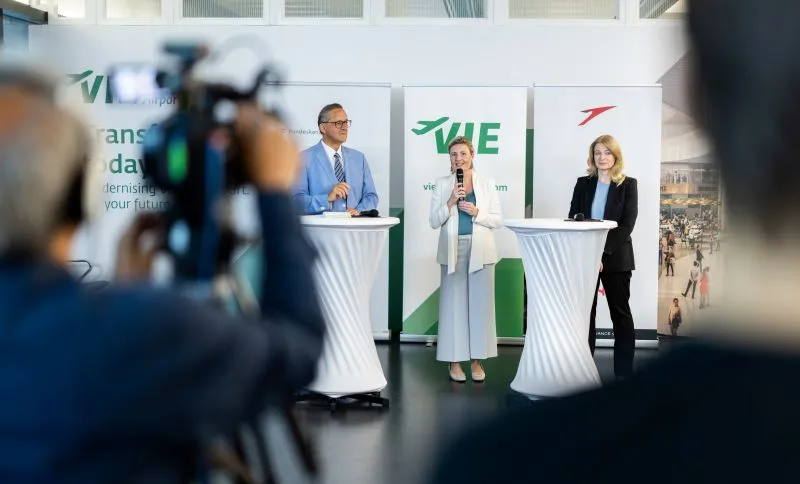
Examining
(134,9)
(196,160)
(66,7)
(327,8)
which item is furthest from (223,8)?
(196,160)

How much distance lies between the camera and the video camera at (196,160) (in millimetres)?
912

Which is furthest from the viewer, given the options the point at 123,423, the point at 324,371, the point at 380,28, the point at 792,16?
the point at 380,28

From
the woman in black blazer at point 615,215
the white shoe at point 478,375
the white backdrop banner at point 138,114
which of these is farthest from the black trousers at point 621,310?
the white backdrop banner at point 138,114

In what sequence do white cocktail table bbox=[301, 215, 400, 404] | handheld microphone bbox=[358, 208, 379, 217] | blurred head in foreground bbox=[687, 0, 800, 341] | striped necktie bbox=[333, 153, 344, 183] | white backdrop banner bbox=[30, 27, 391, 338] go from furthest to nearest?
white backdrop banner bbox=[30, 27, 391, 338], striped necktie bbox=[333, 153, 344, 183], handheld microphone bbox=[358, 208, 379, 217], white cocktail table bbox=[301, 215, 400, 404], blurred head in foreground bbox=[687, 0, 800, 341]

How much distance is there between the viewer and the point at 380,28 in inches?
270

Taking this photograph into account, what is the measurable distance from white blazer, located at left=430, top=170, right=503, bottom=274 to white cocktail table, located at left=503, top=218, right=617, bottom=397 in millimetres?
471

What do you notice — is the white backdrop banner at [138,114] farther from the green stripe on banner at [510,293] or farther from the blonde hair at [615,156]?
the blonde hair at [615,156]

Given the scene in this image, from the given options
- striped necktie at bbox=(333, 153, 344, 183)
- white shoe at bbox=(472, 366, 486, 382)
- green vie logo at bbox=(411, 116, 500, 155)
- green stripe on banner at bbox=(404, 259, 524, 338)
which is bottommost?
white shoe at bbox=(472, 366, 486, 382)

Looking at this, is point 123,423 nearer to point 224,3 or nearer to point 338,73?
point 338,73

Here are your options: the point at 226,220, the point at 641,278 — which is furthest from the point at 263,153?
the point at 641,278

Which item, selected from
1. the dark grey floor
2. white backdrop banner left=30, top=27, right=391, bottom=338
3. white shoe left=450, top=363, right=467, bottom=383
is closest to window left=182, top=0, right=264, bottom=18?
white backdrop banner left=30, top=27, right=391, bottom=338

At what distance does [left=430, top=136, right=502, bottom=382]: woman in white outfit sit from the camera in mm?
5027

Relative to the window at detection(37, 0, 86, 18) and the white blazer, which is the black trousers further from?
the window at detection(37, 0, 86, 18)

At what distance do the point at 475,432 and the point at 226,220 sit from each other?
0.57 metres
